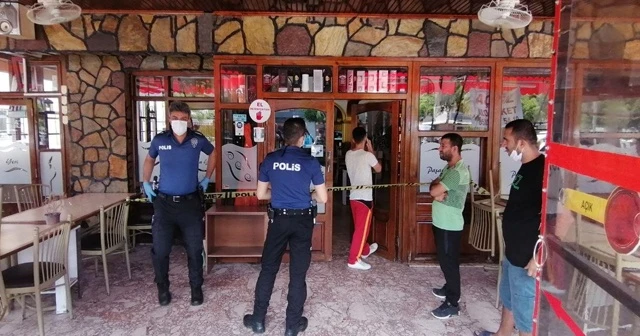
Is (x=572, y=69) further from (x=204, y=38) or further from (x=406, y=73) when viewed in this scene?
(x=204, y=38)

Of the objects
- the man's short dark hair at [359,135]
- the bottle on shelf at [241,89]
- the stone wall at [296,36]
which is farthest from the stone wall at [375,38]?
the man's short dark hair at [359,135]

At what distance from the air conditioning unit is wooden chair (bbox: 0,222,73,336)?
104 inches

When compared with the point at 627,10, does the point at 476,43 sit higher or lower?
higher

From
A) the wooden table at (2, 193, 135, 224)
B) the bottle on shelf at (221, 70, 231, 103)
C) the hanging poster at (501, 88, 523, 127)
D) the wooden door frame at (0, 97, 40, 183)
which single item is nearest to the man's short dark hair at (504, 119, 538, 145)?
the hanging poster at (501, 88, 523, 127)

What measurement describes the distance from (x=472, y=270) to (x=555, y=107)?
343cm

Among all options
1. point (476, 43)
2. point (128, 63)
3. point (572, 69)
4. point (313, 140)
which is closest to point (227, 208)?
point (313, 140)

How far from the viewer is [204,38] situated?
14.9 ft

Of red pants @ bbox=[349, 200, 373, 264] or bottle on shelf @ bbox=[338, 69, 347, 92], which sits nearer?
red pants @ bbox=[349, 200, 373, 264]

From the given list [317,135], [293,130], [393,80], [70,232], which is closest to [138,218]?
[70,232]

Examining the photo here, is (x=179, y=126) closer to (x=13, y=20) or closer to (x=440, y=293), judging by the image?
(x=13, y=20)

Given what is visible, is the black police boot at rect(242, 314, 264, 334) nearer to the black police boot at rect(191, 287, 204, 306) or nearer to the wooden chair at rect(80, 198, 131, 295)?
the black police boot at rect(191, 287, 204, 306)

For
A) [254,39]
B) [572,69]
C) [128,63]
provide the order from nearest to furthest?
[572,69], [254,39], [128,63]

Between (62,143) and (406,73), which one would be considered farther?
(62,143)

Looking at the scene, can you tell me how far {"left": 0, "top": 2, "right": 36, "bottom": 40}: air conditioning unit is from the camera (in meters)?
4.30
